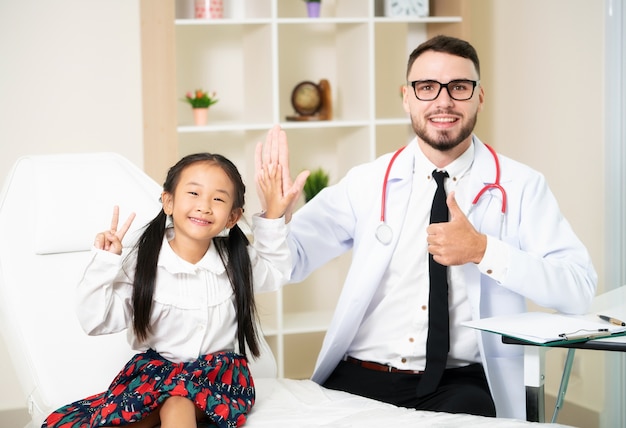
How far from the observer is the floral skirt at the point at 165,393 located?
161 cm

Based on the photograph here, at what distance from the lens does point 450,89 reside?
2143 millimetres

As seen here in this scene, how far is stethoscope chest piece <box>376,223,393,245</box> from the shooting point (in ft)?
7.02

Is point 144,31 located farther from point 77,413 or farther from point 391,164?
point 77,413

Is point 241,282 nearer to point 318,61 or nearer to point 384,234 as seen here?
point 384,234

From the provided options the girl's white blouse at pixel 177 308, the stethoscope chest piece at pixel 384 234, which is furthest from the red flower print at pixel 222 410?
the stethoscope chest piece at pixel 384 234

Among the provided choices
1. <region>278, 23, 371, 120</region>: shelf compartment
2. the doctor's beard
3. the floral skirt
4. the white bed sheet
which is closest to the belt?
the white bed sheet

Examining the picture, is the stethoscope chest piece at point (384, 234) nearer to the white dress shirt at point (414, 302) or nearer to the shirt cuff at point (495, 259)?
the white dress shirt at point (414, 302)

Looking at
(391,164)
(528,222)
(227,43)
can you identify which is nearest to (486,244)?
(528,222)

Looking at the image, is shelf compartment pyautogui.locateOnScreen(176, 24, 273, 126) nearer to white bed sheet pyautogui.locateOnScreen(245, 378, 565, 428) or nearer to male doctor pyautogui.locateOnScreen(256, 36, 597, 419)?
male doctor pyautogui.locateOnScreen(256, 36, 597, 419)

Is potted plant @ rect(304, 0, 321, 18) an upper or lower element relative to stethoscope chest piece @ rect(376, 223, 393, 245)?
upper

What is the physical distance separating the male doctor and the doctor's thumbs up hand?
8cm

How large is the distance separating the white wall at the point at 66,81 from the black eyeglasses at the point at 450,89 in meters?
1.53

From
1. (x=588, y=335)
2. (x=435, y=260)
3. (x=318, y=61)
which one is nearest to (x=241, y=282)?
(x=435, y=260)

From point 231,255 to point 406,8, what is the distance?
1.94 metres
